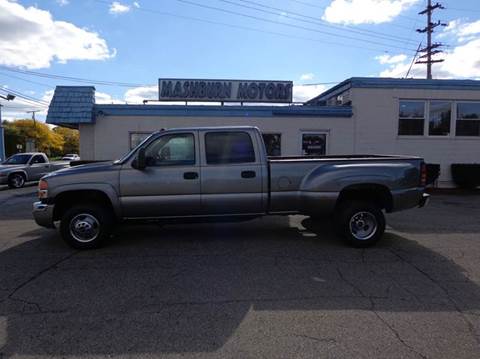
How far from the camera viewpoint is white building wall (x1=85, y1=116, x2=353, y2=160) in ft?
47.5

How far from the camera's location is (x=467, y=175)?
49.5ft

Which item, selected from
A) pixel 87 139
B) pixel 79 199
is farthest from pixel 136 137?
pixel 79 199

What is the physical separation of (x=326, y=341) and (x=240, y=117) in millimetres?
12118

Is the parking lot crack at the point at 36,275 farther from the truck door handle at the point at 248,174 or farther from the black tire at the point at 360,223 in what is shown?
the black tire at the point at 360,223

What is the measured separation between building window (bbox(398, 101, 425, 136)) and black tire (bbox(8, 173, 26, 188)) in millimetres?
17221

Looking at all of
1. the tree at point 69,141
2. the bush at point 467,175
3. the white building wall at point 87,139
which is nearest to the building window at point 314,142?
the bush at point 467,175

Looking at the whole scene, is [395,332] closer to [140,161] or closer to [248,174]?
[248,174]

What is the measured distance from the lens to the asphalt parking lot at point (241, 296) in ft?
10.9

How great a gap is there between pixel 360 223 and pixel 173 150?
339 cm

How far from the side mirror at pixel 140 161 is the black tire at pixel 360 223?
3345 millimetres

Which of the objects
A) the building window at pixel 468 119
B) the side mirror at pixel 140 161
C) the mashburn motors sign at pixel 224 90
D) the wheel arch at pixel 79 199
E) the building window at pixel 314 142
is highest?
the mashburn motors sign at pixel 224 90

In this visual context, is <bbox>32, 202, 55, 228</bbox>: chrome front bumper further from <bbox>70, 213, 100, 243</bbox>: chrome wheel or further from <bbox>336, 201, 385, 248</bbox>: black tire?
<bbox>336, 201, 385, 248</bbox>: black tire

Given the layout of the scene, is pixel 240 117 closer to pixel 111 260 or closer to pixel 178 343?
pixel 111 260

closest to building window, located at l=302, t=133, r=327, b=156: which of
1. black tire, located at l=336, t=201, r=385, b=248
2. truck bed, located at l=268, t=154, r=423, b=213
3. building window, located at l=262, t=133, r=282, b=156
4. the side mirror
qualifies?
building window, located at l=262, t=133, r=282, b=156
